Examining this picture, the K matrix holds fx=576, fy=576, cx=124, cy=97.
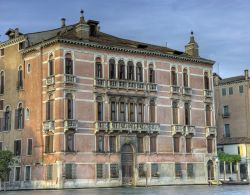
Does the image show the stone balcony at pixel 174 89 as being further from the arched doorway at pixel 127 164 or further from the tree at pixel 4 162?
the tree at pixel 4 162

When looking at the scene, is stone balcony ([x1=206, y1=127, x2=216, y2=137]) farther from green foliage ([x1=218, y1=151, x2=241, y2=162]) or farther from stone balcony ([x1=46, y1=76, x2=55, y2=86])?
stone balcony ([x1=46, y1=76, x2=55, y2=86])

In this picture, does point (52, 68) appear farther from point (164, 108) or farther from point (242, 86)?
point (242, 86)

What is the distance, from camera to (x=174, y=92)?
5881cm

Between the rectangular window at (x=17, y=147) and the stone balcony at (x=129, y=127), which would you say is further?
the rectangular window at (x=17, y=147)

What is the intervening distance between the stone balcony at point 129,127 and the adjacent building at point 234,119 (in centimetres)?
1786

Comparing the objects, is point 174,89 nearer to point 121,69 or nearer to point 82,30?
point 121,69

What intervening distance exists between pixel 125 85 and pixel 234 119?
24.2 m

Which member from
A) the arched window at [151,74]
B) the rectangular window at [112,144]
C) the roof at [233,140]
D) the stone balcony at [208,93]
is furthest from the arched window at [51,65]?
the roof at [233,140]

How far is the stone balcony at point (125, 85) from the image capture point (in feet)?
175

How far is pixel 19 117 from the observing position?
5572 centimetres

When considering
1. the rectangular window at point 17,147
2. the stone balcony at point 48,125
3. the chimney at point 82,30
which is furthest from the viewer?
the rectangular window at point 17,147

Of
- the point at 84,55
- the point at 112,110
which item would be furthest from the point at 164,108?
the point at 84,55

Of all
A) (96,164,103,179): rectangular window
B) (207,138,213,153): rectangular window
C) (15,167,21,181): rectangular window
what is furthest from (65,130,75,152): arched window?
(207,138,213,153): rectangular window

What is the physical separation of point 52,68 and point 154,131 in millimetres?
11825
